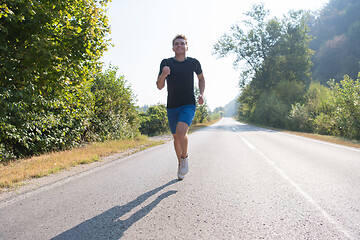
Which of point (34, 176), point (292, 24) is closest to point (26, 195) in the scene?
point (34, 176)

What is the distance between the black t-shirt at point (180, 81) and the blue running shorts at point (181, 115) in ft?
0.23

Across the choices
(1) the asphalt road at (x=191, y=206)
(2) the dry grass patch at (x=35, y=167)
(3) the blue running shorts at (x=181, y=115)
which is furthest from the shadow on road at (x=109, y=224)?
(2) the dry grass patch at (x=35, y=167)

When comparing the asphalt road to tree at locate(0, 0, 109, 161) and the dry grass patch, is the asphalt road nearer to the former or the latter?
the dry grass patch

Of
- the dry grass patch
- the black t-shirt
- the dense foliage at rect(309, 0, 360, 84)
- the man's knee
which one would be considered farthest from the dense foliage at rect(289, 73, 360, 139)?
the dense foliage at rect(309, 0, 360, 84)

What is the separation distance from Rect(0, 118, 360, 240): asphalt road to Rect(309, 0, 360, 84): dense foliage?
55155mm

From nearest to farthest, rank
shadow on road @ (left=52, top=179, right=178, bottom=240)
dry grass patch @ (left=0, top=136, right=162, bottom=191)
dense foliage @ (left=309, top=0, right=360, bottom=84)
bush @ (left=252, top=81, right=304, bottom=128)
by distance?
shadow on road @ (left=52, top=179, right=178, bottom=240), dry grass patch @ (left=0, top=136, right=162, bottom=191), bush @ (left=252, top=81, right=304, bottom=128), dense foliage @ (left=309, top=0, right=360, bottom=84)

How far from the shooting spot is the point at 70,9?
19.3ft

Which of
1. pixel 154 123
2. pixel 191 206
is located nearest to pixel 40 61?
pixel 191 206

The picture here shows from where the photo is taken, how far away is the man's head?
3.86 m

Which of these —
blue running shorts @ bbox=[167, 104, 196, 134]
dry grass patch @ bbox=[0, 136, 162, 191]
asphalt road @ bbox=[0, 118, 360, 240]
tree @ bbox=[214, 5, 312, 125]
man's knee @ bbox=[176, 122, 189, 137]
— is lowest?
asphalt road @ bbox=[0, 118, 360, 240]

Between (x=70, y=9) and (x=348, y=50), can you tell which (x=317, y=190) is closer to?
(x=70, y=9)

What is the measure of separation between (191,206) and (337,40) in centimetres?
6544

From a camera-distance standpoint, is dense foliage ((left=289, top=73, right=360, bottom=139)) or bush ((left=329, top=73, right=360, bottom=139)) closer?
bush ((left=329, top=73, right=360, bottom=139))

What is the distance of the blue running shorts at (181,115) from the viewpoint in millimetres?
3818
